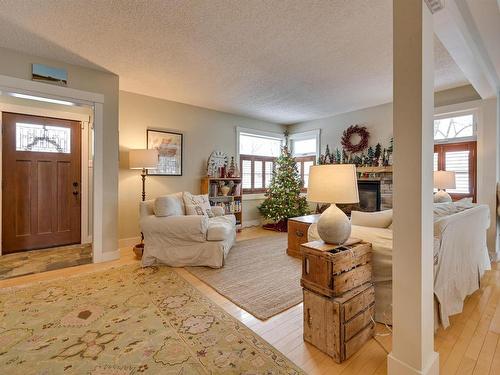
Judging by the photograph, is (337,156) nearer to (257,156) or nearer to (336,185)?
(257,156)

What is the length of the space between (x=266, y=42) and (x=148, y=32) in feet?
3.92

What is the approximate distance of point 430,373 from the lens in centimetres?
129

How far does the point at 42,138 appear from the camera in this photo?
12.7 feet

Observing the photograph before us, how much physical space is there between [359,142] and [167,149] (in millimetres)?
3872

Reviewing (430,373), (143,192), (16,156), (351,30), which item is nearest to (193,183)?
(143,192)

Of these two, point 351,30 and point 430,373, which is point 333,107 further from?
point 430,373

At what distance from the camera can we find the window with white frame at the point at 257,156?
227 inches

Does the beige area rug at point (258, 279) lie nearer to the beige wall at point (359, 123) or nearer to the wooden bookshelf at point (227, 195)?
the wooden bookshelf at point (227, 195)

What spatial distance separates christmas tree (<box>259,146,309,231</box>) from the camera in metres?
5.38

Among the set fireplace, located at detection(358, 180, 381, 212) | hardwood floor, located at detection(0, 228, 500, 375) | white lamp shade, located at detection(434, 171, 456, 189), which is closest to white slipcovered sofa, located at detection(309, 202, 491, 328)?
hardwood floor, located at detection(0, 228, 500, 375)

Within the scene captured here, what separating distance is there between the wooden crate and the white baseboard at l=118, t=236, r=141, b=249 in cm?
343

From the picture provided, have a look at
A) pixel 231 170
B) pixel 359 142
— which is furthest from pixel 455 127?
pixel 231 170

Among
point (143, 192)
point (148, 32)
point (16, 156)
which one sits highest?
point (148, 32)

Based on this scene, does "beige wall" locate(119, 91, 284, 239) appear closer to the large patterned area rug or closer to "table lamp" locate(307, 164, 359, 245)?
the large patterned area rug
